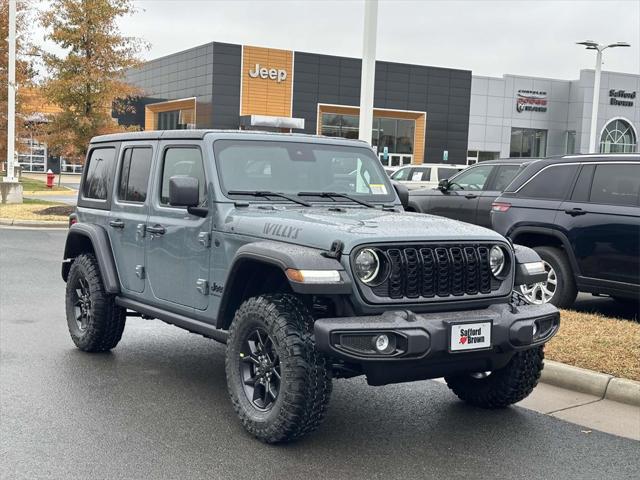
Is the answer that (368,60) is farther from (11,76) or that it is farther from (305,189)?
(11,76)

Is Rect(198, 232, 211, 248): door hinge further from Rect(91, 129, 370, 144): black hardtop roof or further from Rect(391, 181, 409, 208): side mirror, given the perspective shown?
Rect(391, 181, 409, 208): side mirror

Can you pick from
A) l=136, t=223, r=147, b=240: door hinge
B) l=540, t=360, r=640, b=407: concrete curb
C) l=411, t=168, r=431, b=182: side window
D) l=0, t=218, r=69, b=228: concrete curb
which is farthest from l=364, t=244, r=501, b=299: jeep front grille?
l=411, t=168, r=431, b=182: side window

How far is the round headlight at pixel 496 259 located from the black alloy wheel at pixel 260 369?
1.50m

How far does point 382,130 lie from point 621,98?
19233 mm

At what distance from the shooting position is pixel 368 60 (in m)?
13.5

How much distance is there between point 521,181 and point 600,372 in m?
3.72

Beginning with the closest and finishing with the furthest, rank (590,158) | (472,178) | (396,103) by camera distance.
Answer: (590,158) < (472,178) < (396,103)

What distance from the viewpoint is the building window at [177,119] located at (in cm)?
5488

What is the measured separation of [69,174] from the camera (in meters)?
62.4

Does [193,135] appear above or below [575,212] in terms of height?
above

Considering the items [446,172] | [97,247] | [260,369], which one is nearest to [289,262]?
[260,369]

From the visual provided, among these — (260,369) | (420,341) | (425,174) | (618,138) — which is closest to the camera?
(420,341)

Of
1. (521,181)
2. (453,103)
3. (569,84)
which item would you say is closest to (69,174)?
(453,103)

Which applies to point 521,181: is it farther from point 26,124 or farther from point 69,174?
point 69,174
